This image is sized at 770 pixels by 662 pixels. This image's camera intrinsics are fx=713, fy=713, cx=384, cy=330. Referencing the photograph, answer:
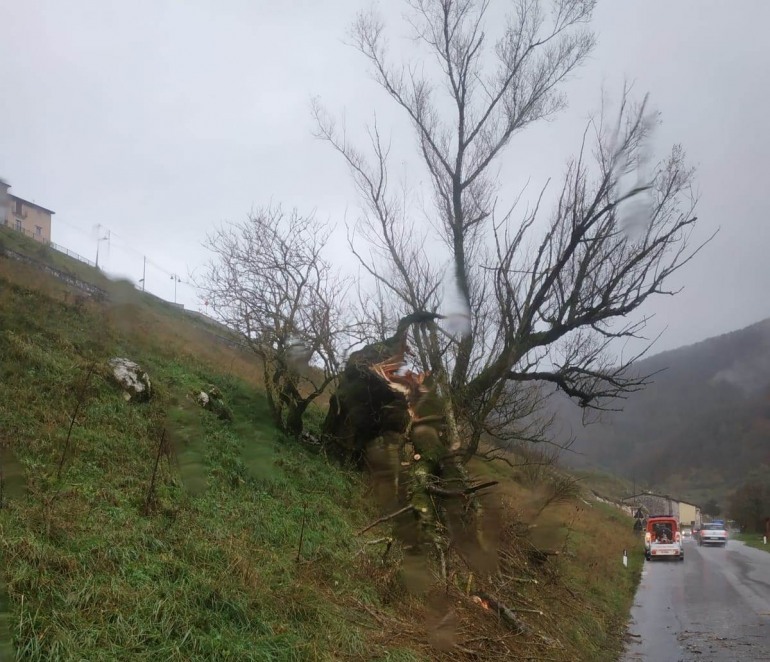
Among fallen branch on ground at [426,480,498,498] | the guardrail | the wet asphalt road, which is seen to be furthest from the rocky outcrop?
the wet asphalt road

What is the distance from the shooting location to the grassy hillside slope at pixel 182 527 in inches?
103

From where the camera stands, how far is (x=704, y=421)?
33.2 meters

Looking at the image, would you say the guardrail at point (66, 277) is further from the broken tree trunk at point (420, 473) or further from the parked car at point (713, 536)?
the parked car at point (713, 536)

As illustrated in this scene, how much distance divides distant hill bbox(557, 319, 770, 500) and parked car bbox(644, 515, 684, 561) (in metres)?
2.07

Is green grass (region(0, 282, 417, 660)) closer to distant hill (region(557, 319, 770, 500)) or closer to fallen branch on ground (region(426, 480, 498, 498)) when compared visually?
fallen branch on ground (region(426, 480, 498, 498))

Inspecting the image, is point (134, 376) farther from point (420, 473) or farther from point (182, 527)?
point (182, 527)

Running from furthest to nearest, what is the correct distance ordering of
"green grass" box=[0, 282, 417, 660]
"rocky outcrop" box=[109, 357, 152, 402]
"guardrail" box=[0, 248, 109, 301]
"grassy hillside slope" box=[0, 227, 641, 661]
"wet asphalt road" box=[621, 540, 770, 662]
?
"wet asphalt road" box=[621, 540, 770, 662] → "rocky outcrop" box=[109, 357, 152, 402] → "green grass" box=[0, 282, 417, 660] → "grassy hillside slope" box=[0, 227, 641, 661] → "guardrail" box=[0, 248, 109, 301]

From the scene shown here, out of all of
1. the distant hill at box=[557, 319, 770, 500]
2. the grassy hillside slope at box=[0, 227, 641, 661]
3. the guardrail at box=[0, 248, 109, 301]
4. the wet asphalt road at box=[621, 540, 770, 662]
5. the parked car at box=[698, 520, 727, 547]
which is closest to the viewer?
the guardrail at box=[0, 248, 109, 301]

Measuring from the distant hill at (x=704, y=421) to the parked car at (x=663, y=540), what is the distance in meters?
2.07

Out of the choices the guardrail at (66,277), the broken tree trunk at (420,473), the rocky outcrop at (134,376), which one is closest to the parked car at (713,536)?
the broken tree trunk at (420,473)

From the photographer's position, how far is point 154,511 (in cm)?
684

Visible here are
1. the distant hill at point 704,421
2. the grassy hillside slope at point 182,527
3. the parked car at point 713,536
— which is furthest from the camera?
the parked car at point 713,536

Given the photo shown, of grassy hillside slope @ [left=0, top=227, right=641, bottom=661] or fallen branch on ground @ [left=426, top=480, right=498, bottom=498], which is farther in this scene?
fallen branch on ground @ [left=426, top=480, right=498, bottom=498]

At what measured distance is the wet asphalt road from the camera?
9.88 meters
